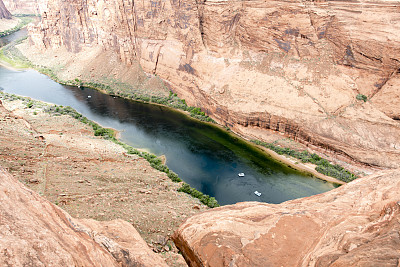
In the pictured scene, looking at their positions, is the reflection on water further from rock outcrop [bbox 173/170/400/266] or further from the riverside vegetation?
rock outcrop [bbox 173/170/400/266]

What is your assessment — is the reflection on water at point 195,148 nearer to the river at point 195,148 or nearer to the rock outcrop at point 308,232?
Answer: the river at point 195,148

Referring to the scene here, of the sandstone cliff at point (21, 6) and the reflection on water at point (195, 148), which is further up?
the sandstone cliff at point (21, 6)

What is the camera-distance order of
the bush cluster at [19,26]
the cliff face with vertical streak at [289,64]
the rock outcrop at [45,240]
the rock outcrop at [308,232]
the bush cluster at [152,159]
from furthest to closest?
the bush cluster at [19,26]
the cliff face with vertical streak at [289,64]
the bush cluster at [152,159]
the rock outcrop at [308,232]
the rock outcrop at [45,240]

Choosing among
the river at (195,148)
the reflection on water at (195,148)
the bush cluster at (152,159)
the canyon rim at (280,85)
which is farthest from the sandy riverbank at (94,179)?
the river at (195,148)

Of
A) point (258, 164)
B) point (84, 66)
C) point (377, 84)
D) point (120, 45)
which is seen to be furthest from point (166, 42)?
point (377, 84)

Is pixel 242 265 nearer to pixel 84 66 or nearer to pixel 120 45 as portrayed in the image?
pixel 120 45

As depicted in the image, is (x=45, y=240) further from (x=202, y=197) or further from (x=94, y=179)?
(x=202, y=197)

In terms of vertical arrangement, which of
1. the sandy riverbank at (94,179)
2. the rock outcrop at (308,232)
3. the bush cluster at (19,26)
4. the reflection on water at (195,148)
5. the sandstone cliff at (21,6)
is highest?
the sandstone cliff at (21,6)

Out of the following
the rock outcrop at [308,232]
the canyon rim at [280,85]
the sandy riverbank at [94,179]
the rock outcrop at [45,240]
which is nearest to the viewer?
the rock outcrop at [45,240]
